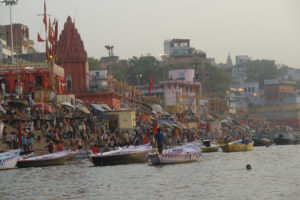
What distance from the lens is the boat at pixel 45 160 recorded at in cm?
3319

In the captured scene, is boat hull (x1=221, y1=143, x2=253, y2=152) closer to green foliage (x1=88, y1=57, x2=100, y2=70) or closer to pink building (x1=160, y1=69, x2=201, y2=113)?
pink building (x1=160, y1=69, x2=201, y2=113)

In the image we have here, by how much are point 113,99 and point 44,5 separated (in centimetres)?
1390

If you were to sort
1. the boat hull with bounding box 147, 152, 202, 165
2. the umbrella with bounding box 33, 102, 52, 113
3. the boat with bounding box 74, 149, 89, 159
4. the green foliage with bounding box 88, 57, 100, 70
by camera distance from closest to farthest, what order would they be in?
1. the boat hull with bounding box 147, 152, 202, 165
2. the boat with bounding box 74, 149, 89, 159
3. the umbrella with bounding box 33, 102, 52, 113
4. the green foliage with bounding box 88, 57, 100, 70

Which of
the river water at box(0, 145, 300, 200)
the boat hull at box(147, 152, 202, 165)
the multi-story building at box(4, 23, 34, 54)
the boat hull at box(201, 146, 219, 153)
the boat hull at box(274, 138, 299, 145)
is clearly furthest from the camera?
the multi-story building at box(4, 23, 34, 54)

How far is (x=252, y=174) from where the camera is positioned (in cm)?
2727

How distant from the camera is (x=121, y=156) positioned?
33906mm

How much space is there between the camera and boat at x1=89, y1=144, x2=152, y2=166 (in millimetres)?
33219

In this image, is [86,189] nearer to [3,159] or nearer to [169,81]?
[3,159]

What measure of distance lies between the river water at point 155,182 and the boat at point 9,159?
0.40m

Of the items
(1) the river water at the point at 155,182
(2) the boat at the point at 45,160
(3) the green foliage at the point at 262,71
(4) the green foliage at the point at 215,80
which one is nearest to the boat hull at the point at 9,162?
(1) the river water at the point at 155,182

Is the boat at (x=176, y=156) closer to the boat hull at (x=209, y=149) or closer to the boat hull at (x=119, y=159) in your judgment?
the boat hull at (x=119, y=159)

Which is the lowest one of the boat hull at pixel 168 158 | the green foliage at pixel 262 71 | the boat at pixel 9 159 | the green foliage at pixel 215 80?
the boat hull at pixel 168 158

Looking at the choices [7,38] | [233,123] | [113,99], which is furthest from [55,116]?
[233,123]

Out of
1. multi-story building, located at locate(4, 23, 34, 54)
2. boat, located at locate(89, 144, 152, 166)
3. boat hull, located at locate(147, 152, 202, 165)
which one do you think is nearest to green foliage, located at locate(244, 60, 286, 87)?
multi-story building, located at locate(4, 23, 34, 54)
